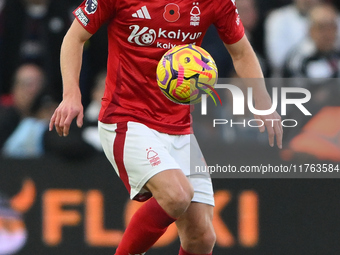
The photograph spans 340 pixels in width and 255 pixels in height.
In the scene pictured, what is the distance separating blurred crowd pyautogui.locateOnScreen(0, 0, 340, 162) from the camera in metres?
6.28

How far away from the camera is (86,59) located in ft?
24.0

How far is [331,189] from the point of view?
6160 mm

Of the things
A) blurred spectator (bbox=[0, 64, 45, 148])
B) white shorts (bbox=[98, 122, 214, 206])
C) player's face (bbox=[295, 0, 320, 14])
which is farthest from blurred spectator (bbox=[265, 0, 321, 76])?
white shorts (bbox=[98, 122, 214, 206])

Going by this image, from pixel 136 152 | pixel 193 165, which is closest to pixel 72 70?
pixel 136 152

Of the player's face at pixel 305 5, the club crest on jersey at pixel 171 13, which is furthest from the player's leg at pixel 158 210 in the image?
the player's face at pixel 305 5

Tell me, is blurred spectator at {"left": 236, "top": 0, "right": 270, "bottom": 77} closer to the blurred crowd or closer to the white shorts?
the blurred crowd

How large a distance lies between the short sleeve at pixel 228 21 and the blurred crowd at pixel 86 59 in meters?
1.59

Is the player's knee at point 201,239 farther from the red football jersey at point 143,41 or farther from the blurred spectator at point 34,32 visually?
the blurred spectator at point 34,32

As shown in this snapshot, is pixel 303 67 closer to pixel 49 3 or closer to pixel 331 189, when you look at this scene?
pixel 331 189

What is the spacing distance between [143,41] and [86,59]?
118 inches

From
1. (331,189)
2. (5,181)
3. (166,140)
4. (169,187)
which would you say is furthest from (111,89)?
(331,189)

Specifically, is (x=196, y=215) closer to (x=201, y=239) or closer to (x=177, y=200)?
(x=201, y=239)

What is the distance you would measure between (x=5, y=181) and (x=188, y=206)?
2506mm

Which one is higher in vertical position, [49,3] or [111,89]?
[49,3]
